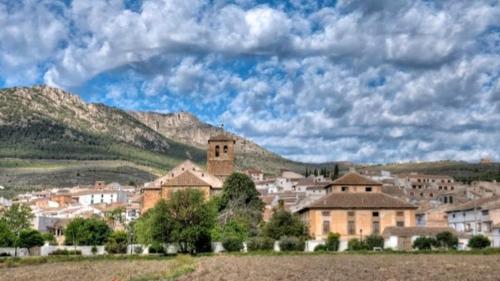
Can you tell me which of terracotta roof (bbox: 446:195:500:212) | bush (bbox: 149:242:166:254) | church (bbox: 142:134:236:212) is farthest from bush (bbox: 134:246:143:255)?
terracotta roof (bbox: 446:195:500:212)

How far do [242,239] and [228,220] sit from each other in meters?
6.59

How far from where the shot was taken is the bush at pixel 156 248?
246 ft

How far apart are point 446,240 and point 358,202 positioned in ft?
53.8

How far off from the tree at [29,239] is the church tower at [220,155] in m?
32.4

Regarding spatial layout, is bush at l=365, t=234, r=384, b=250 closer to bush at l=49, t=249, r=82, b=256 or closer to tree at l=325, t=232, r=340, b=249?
tree at l=325, t=232, r=340, b=249

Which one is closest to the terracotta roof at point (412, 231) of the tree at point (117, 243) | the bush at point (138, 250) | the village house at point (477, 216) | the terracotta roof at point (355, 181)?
the village house at point (477, 216)

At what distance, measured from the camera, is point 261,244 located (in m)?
74.1

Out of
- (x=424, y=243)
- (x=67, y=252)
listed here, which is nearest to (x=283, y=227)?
(x=424, y=243)

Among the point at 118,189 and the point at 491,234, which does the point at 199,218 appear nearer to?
the point at 491,234

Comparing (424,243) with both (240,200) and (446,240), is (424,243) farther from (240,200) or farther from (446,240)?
(240,200)

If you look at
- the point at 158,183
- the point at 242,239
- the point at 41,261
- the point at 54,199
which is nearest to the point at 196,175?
the point at 158,183

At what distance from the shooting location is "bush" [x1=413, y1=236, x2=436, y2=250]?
72875 mm

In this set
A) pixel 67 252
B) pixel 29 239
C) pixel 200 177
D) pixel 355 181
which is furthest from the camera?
pixel 200 177

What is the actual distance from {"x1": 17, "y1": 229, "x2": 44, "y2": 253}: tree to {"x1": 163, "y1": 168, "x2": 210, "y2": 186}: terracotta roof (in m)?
19.8
